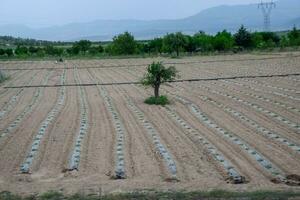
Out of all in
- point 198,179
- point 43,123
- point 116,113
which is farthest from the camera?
point 116,113

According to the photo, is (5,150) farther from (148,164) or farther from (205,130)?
(205,130)

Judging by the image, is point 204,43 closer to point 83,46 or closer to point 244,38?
point 244,38

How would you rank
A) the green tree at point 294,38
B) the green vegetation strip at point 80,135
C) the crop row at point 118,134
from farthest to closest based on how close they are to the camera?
the green tree at point 294,38
the green vegetation strip at point 80,135
the crop row at point 118,134

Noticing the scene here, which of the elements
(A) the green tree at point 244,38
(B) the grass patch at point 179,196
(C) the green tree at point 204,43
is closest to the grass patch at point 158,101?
(B) the grass patch at point 179,196

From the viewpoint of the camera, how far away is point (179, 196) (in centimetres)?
679

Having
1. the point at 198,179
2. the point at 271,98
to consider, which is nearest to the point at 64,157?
the point at 198,179

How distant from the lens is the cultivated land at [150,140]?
7855 millimetres

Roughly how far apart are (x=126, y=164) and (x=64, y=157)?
1.38 meters

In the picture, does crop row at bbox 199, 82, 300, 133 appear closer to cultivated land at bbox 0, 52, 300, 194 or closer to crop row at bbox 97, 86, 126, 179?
cultivated land at bbox 0, 52, 300, 194

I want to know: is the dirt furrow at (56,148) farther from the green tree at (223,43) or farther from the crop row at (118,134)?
the green tree at (223,43)

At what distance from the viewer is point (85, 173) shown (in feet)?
27.4

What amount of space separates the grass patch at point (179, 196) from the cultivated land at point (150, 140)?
33 centimetres

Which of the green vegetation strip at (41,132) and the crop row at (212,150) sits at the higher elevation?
the green vegetation strip at (41,132)

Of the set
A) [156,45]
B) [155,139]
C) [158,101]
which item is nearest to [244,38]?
[156,45]
